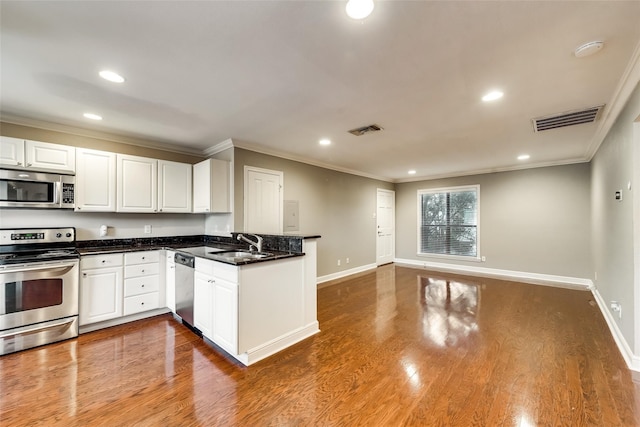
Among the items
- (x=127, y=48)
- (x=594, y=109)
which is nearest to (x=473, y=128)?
(x=594, y=109)

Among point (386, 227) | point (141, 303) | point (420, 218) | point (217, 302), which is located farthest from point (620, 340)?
point (141, 303)

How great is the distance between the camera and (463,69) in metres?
2.12

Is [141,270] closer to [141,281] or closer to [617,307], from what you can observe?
[141,281]

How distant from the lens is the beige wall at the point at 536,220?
5219 millimetres

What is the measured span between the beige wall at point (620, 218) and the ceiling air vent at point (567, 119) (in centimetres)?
23

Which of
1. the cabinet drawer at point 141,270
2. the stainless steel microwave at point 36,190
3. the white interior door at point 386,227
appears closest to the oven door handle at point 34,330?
the cabinet drawer at point 141,270

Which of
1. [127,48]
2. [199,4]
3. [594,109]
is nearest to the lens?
[199,4]

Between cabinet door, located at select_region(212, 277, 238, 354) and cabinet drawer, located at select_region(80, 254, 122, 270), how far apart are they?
5.18 feet

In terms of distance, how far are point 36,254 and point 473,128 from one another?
5.36 metres

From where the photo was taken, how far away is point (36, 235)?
123 inches

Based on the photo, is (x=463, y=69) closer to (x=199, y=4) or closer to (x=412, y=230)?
(x=199, y=4)

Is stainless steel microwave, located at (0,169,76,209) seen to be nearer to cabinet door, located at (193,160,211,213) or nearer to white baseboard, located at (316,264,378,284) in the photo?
cabinet door, located at (193,160,211,213)

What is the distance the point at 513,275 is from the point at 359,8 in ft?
21.2

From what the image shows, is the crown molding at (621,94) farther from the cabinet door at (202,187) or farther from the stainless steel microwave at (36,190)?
the stainless steel microwave at (36,190)
